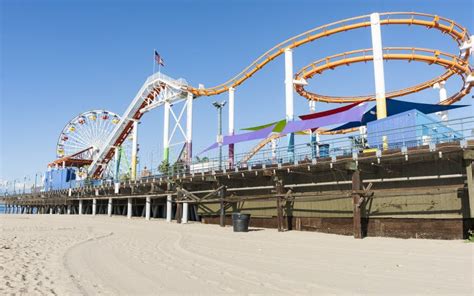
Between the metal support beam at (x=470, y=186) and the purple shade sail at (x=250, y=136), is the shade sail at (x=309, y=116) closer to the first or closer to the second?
the purple shade sail at (x=250, y=136)

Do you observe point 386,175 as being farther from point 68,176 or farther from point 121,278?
point 68,176

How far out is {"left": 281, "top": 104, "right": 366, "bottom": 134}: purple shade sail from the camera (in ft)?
69.5

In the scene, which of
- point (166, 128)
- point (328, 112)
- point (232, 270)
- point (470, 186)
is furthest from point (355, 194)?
point (166, 128)

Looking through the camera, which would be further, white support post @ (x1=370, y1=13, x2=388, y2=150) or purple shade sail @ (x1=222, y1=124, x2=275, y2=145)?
purple shade sail @ (x1=222, y1=124, x2=275, y2=145)

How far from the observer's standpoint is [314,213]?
1925 cm

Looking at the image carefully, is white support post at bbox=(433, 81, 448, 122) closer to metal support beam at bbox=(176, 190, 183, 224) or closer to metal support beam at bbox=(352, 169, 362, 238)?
metal support beam at bbox=(352, 169, 362, 238)

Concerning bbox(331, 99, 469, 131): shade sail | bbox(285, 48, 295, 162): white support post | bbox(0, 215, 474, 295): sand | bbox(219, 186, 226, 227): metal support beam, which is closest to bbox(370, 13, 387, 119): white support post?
bbox(331, 99, 469, 131): shade sail

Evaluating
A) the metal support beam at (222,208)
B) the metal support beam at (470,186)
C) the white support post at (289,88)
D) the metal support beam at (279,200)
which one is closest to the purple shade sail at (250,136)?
the white support post at (289,88)

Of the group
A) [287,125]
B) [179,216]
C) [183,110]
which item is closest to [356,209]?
[287,125]

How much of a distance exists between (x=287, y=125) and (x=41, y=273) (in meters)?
19.2

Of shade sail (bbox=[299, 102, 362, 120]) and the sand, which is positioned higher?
shade sail (bbox=[299, 102, 362, 120])

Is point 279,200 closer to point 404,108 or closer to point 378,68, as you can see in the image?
point 404,108

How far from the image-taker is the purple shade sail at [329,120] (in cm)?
2119

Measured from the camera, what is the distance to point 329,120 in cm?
2219
